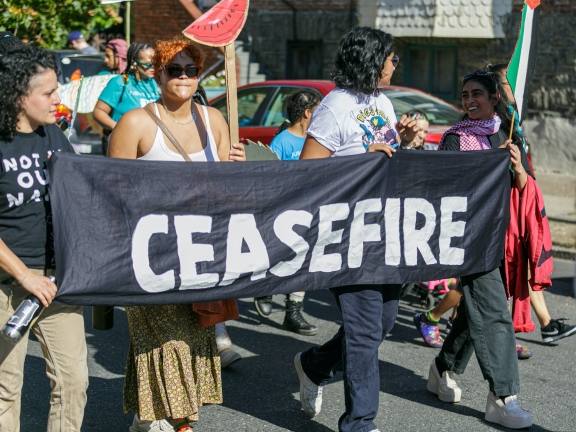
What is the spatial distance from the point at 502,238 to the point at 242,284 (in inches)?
58.5

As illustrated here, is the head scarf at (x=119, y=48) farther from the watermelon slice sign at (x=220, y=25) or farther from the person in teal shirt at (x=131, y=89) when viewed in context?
the watermelon slice sign at (x=220, y=25)

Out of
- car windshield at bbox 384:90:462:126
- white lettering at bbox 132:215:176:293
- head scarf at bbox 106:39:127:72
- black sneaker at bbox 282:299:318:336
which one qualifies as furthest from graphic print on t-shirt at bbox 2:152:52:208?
car windshield at bbox 384:90:462:126

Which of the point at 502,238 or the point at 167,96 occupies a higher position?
the point at 167,96

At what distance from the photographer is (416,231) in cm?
448

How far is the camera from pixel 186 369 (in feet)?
13.8

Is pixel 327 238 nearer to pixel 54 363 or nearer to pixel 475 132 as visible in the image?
pixel 475 132

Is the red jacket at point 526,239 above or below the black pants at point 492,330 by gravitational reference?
above

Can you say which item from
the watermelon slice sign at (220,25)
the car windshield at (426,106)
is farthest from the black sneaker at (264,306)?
the car windshield at (426,106)

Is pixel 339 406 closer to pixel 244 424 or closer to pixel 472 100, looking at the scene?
pixel 244 424

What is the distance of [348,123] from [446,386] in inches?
66.4

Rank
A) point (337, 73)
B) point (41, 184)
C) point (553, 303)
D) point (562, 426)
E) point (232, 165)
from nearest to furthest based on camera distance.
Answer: point (41, 184)
point (232, 165)
point (337, 73)
point (562, 426)
point (553, 303)

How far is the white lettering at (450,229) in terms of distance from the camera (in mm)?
4555

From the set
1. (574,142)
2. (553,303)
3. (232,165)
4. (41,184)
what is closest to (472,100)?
(232,165)

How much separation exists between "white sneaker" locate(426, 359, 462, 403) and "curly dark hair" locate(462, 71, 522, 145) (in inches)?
53.3
